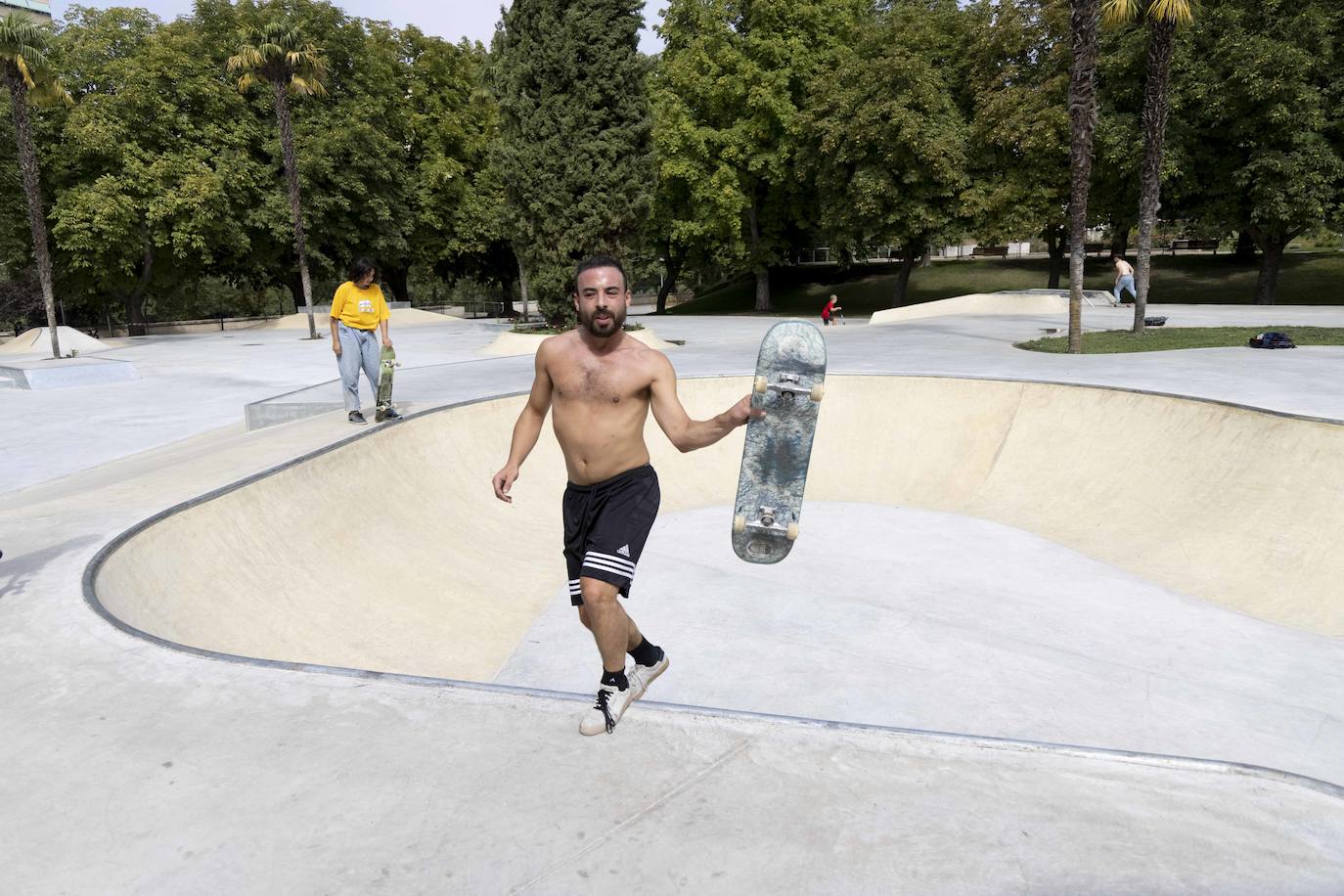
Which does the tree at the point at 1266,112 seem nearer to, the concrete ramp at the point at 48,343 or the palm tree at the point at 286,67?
the palm tree at the point at 286,67

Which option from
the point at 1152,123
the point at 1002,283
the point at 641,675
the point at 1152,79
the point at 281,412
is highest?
the point at 1152,79

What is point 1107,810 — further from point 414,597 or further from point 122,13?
point 122,13

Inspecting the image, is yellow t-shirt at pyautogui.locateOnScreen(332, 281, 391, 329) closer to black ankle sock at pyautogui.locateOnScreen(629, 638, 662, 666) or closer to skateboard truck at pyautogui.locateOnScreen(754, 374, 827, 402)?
black ankle sock at pyautogui.locateOnScreen(629, 638, 662, 666)

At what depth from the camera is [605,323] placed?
3.35 metres

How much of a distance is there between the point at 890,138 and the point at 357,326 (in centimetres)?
2493

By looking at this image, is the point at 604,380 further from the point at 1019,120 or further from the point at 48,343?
the point at 1019,120

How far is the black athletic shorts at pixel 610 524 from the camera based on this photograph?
3.38 metres

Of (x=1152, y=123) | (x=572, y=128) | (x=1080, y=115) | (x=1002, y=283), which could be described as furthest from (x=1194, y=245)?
(x=572, y=128)

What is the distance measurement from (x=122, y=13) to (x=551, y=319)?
877 inches

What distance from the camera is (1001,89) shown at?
30.9m

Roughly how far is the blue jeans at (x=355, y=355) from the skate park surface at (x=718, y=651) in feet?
2.45

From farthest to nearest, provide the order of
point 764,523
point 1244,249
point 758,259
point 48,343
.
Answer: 1. point 1244,249
2. point 758,259
3. point 48,343
4. point 764,523

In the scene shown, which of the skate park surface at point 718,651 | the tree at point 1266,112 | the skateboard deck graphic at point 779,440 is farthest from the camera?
the tree at point 1266,112

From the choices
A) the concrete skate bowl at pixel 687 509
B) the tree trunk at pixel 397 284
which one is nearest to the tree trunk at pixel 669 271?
the tree trunk at pixel 397 284
